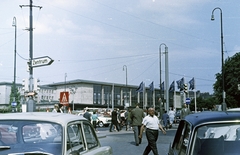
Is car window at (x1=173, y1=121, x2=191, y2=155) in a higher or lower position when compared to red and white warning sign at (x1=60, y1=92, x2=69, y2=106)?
lower

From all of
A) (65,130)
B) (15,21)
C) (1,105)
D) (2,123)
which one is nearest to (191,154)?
(65,130)

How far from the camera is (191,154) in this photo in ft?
16.1

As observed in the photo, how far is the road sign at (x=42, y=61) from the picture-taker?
2332 cm

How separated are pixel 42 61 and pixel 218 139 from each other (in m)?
19.6

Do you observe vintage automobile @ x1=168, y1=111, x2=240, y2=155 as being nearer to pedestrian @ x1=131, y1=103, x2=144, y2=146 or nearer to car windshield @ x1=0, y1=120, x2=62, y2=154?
car windshield @ x1=0, y1=120, x2=62, y2=154

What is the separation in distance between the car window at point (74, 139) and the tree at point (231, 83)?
6424 centimetres

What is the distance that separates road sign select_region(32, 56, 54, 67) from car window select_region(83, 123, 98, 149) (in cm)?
1658

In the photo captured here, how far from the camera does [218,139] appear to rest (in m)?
5.22

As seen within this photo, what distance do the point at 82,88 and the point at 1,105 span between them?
2871 cm

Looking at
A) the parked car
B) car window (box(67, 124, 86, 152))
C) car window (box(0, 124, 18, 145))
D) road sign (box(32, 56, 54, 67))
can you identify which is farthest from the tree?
car window (box(0, 124, 18, 145))

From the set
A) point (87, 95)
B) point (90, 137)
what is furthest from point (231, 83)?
point (87, 95)

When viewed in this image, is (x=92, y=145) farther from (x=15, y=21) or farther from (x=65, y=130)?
(x=15, y=21)

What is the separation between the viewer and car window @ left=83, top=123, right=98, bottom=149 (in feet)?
21.8

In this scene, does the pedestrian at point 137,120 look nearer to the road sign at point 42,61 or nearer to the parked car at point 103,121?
the road sign at point 42,61
